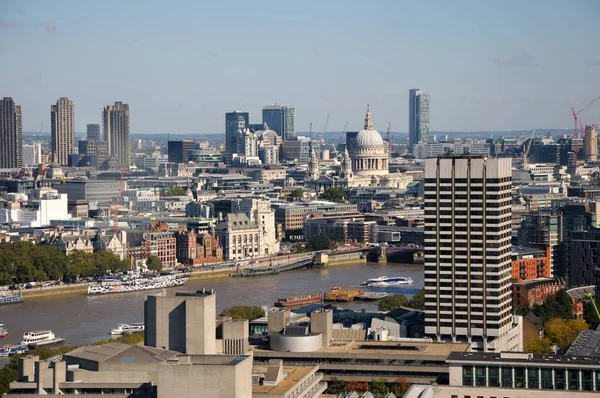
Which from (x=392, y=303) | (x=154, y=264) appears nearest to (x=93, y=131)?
(x=154, y=264)

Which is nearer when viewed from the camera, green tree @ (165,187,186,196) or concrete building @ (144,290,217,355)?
concrete building @ (144,290,217,355)

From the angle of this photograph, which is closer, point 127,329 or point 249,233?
point 127,329

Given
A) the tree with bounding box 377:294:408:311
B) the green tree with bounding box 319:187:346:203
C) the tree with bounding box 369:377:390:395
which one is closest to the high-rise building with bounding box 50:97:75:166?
the green tree with bounding box 319:187:346:203

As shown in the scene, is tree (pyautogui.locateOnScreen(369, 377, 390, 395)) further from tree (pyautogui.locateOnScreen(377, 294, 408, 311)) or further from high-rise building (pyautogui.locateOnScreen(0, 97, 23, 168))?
high-rise building (pyautogui.locateOnScreen(0, 97, 23, 168))

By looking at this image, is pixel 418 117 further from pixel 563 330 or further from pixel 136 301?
pixel 563 330

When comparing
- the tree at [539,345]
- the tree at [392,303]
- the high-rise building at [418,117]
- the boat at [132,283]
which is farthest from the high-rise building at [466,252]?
the high-rise building at [418,117]
